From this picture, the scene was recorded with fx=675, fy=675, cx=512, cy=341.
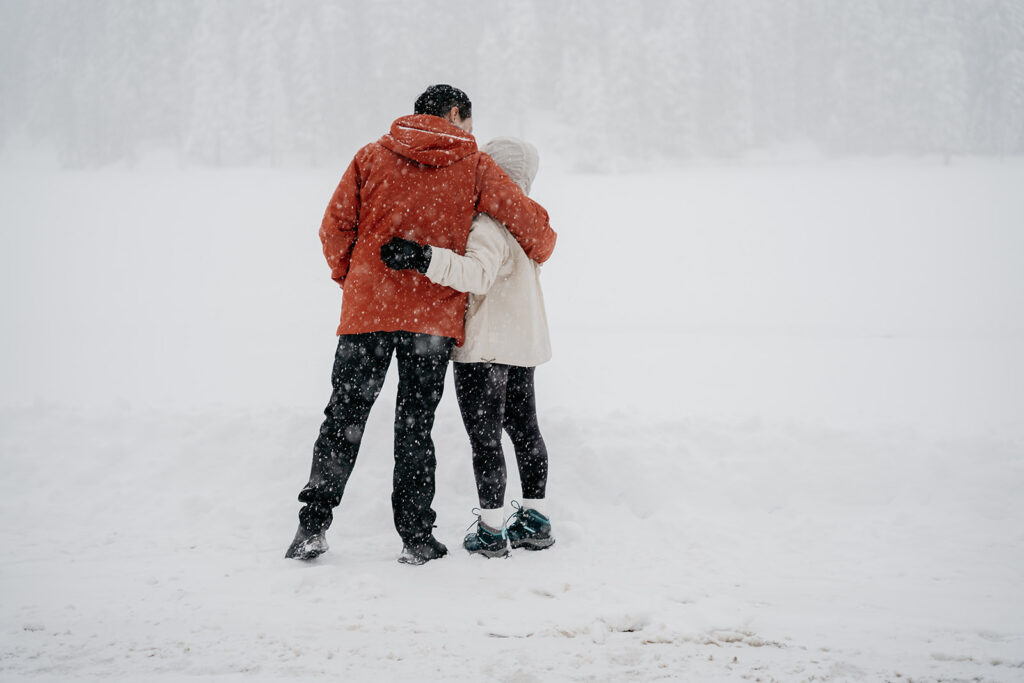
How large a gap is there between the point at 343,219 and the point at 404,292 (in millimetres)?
453

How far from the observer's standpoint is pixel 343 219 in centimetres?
312

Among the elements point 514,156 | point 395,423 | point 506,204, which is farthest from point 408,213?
point 395,423

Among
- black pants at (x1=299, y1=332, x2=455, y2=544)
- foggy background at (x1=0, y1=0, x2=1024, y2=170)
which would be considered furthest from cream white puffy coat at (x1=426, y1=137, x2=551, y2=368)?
foggy background at (x1=0, y1=0, x2=1024, y2=170)

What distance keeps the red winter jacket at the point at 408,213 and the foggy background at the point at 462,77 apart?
119 ft

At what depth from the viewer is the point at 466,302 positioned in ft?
10.9

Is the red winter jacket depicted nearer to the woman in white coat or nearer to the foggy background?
the woman in white coat

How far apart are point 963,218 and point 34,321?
82.7 feet

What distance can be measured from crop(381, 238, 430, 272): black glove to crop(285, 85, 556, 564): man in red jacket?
0.15 meters

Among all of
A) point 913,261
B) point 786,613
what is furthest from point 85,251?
point 913,261

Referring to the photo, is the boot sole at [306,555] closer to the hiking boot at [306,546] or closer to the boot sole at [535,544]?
the hiking boot at [306,546]

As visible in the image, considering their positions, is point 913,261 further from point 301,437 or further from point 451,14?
point 451,14

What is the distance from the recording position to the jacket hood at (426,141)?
3.06 metres

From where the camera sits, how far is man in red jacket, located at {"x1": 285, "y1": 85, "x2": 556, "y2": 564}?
3.07 m

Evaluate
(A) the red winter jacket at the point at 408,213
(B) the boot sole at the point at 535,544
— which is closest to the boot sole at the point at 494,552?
(B) the boot sole at the point at 535,544
